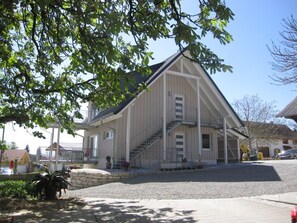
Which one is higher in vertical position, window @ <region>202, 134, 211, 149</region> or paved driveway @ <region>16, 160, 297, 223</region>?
window @ <region>202, 134, 211, 149</region>

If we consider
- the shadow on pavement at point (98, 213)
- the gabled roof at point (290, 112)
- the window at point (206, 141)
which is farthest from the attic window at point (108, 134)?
the gabled roof at point (290, 112)

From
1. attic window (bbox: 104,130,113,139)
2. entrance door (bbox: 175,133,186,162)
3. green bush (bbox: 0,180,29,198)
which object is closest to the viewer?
green bush (bbox: 0,180,29,198)

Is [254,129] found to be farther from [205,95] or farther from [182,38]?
[182,38]

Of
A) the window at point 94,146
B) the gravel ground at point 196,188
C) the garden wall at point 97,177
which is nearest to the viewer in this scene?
the gravel ground at point 196,188

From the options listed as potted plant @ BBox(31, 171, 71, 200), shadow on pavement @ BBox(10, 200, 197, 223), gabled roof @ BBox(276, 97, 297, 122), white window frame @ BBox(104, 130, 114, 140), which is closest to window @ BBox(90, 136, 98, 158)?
white window frame @ BBox(104, 130, 114, 140)

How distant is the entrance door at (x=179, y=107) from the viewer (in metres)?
24.2

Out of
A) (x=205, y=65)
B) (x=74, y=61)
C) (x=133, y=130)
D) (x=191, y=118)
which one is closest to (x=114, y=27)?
(x=205, y=65)

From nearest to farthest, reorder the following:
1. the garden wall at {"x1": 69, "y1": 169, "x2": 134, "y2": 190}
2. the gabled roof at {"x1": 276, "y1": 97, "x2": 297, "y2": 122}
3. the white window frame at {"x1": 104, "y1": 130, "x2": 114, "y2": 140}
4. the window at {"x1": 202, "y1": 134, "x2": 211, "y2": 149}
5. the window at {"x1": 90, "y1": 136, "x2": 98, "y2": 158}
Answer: the gabled roof at {"x1": 276, "y1": 97, "x2": 297, "y2": 122}, the garden wall at {"x1": 69, "y1": 169, "x2": 134, "y2": 190}, the white window frame at {"x1": 104, "y1": 130, "x2": 114, "y2": 140}, the window at {"x1": 90, "y1": 136, "x2": 98, "y2": 158}, the window at {"x1": 202, "y1": 134, "x2": 211, "y2": 149}

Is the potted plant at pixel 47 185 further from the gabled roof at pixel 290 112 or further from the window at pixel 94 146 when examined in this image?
the window at pixel 94 146

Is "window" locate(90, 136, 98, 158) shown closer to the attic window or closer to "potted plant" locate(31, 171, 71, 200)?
the attic window

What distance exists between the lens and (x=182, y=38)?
5762 millimetres

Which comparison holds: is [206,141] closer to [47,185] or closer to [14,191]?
[14,191]

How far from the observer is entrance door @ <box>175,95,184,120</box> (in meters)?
24.2

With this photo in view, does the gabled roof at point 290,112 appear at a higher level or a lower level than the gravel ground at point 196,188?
higher
